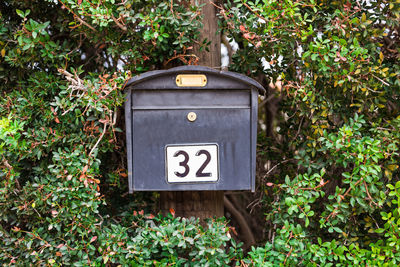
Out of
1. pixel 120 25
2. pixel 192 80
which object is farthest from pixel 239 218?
pixel 120 25

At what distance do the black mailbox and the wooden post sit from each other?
0.35 m

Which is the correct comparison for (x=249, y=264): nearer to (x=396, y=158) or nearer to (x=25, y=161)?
(x=396, y=158)

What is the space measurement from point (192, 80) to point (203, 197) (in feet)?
2.65

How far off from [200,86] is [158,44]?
1.32ft

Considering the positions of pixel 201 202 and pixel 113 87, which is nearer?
pixel 113 87

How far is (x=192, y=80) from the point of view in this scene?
2.38m

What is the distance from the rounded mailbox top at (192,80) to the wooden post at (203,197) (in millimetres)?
370

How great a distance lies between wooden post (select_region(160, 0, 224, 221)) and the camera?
2.73 metres

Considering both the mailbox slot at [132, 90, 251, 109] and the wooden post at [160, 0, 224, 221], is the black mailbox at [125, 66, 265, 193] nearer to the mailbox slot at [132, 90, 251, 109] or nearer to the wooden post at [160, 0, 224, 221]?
the mailbox slot at [132, 90, 251, 109]

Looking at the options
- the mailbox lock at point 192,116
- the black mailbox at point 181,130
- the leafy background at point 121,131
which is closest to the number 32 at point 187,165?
the black mailbox at point 181,130

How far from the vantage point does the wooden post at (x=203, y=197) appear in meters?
2.73

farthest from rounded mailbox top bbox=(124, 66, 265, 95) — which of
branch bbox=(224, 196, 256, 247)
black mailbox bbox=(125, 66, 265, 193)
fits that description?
branch bbox=(224, 196, 256, 247)

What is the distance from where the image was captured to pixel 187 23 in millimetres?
2496

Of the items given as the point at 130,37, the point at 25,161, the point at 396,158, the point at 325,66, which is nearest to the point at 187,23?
the point at 130,37
